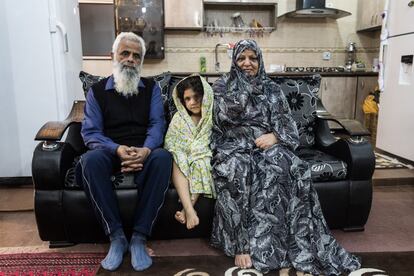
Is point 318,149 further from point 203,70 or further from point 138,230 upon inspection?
point 203,70

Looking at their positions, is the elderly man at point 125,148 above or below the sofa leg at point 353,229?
above

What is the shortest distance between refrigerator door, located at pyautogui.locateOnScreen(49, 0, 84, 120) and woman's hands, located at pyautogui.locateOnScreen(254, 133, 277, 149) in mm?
1804

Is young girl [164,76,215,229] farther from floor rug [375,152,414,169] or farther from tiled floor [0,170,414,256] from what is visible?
floor rug [375,152,414,169]

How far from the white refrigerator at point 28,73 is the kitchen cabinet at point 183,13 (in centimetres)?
173

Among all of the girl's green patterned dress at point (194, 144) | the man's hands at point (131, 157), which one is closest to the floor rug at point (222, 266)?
the girl's green patterned dress at point (194, 144)

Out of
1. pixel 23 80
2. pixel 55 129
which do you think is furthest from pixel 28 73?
→ pixel 55 129

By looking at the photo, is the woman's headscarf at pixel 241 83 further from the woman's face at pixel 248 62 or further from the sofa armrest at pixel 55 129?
the sofa armrest at pixel 55 129

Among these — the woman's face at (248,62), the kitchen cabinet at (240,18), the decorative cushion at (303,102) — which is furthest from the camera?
the kitchen cabinet at (240,18)

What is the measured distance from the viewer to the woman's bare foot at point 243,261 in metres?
1.63

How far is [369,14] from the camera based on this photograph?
4566 millimetres

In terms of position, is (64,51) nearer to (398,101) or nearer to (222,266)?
(222,266)

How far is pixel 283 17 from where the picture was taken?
479 cm

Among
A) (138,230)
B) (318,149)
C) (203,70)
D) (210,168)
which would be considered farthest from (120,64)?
(203,70)

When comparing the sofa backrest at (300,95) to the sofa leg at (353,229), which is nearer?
the sofa leg at (353,229)
